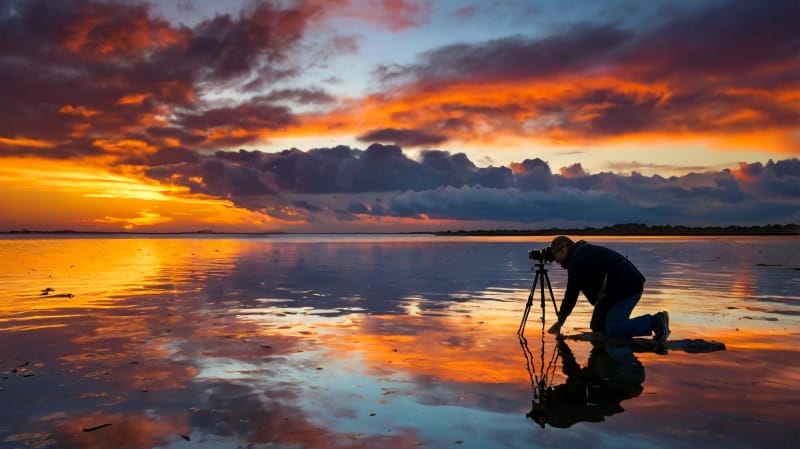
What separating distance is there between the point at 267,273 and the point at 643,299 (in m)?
19.1

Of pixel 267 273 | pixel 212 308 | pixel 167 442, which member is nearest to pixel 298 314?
pixel 212 308

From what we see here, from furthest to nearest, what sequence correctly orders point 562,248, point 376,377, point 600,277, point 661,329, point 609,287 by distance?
1. point 562,248
2. point 600,277
3. point 609,287
4. point 661,329
5. point 376,377

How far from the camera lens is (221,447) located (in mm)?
5996

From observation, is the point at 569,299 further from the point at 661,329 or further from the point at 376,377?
the point at 376,377

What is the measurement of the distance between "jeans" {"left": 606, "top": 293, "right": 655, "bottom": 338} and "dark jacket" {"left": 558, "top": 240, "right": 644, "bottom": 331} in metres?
0.12

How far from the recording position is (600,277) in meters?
11.5

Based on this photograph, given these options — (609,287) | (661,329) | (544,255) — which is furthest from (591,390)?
(544,255)

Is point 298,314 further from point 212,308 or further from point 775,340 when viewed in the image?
point 775,340

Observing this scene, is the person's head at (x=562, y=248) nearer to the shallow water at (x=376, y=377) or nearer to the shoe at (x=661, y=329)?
the shallow water at (x=376, y=377)

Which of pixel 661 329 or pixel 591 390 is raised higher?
pixel 661 329

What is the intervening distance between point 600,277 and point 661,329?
5.01 feet

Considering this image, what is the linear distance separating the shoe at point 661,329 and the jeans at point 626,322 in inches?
5.8

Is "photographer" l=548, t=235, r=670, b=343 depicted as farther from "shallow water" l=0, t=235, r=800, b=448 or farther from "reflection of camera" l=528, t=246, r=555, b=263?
"shallow water" l=0, t=235, r=800, b=448

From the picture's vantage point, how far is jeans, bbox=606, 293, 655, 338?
37.6 ft
